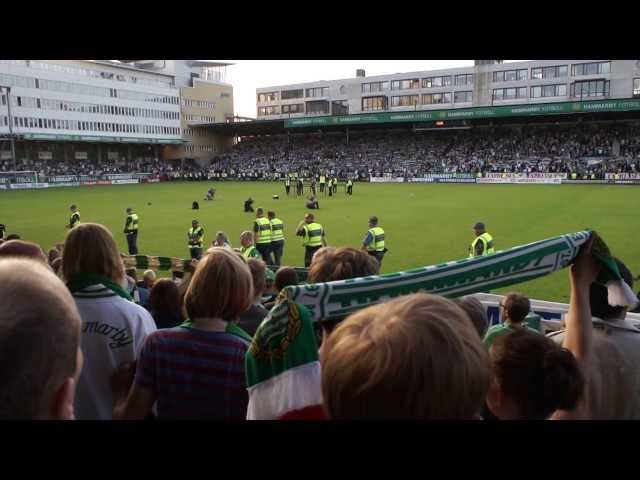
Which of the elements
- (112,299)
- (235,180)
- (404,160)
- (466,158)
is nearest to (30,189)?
(235,180)

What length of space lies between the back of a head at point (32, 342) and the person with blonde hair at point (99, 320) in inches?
76.4

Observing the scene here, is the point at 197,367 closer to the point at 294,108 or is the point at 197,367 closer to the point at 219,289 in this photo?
the point at 219,289

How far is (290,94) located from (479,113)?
157ft

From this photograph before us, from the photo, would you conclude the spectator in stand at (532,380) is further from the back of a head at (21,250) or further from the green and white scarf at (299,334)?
the back of a head at (21,250)

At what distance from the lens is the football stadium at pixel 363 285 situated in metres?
1.33

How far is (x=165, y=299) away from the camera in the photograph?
4805 mm

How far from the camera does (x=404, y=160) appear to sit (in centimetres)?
6281

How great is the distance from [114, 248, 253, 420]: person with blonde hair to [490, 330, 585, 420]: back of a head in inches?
52.9

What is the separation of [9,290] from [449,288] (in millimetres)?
1477

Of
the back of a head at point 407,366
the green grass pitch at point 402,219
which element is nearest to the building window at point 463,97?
the green grass pitch at point 402,219

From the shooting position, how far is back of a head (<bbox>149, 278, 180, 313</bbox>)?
4805 mm
